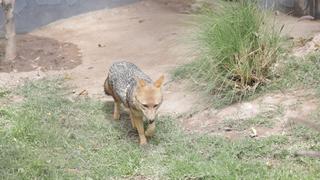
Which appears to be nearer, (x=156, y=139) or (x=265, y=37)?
(x=156, y=139)

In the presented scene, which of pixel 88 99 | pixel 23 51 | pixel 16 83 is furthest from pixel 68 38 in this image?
pixel 88 99

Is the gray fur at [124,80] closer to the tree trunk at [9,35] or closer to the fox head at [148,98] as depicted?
the fox head at [148,98]

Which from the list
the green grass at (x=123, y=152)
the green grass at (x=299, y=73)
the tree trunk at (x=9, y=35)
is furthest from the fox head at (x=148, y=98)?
the tree trunk at (x=9, y=35)

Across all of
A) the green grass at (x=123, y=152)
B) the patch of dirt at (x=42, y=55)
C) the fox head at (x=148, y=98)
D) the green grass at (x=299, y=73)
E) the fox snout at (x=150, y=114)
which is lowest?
the patch of dirt at (x=42, y=55)

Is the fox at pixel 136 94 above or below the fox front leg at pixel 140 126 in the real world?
above

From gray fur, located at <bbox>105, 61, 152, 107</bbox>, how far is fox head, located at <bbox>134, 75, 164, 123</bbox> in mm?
210

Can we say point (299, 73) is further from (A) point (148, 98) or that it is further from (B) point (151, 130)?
(A) point (148, 98)

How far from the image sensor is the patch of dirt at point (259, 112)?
488 centimetres

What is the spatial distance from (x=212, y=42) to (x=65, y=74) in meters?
2.29

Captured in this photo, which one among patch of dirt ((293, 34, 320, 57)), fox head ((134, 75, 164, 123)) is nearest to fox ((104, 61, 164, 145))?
fox head ((134, 75, 164, 123))

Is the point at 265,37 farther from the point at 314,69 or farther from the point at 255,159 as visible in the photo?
the point at 255,159

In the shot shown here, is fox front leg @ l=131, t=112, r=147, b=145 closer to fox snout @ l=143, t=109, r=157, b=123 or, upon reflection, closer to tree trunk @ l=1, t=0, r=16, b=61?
fox snout @ l=143, t=109, r=157, b=123

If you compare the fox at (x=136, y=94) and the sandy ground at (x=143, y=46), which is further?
the sandy ground at (x=143, y=46)

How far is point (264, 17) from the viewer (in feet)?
19.6
